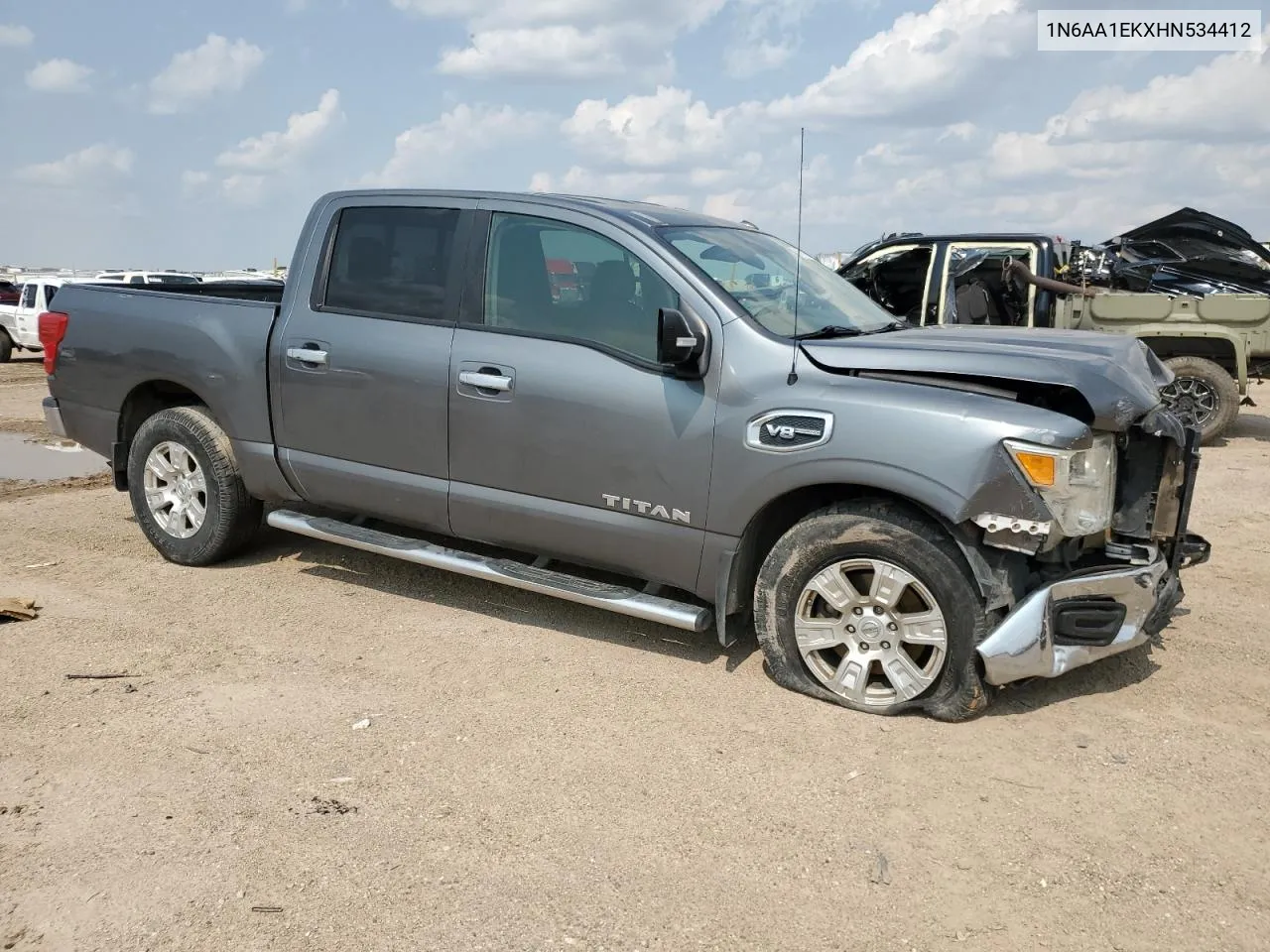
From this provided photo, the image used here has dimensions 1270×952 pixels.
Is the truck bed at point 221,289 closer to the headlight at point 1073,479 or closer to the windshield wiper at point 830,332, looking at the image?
the windshield wiper at point 830,332

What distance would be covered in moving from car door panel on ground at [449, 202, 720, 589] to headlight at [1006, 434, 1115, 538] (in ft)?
3.91

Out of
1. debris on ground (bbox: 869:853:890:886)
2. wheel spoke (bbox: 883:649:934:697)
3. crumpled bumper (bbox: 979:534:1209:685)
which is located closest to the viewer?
debris on ground (bbox: 869:853:890:886)

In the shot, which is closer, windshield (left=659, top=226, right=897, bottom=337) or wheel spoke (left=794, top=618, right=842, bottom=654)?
wheel spoke (left=794, top=618, right=842, bottom=654)

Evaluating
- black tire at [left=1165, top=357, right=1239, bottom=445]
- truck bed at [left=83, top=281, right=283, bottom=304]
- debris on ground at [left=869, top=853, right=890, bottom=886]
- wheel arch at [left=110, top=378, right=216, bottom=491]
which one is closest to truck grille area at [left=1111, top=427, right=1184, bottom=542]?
debris on ground at [left=869, top=853, right=890, bottom=886]

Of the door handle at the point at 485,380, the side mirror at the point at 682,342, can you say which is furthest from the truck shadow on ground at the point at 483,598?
the side mirror at the point at 682,342

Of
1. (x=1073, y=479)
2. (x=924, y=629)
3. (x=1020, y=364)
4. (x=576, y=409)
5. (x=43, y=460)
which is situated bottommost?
(x=43, y=460)

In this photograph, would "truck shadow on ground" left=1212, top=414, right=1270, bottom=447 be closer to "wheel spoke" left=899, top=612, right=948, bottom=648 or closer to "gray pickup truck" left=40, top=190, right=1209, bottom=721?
"gray pickup truck" left=40, top=190, right=1209, bottom=721

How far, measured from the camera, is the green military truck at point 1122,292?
945cm

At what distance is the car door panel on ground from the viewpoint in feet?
13.8

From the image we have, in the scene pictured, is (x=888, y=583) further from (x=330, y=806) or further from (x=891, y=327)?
(x=330, y=806)

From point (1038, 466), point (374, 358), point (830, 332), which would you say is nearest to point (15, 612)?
point (374, 358)

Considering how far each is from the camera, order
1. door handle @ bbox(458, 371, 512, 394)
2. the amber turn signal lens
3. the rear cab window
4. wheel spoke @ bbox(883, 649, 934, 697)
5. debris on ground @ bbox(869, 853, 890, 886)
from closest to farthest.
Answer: debris on ground @ bbox(869, 853, 890, 886)
the amber turn signal lens
wheel spoke @ bbox(883, 649, 934, 697)
door handle @ bbox(458, 371, 512, 394)
the rear cab window

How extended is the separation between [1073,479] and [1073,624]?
525 millimetres

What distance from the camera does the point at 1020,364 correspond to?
148 inches
